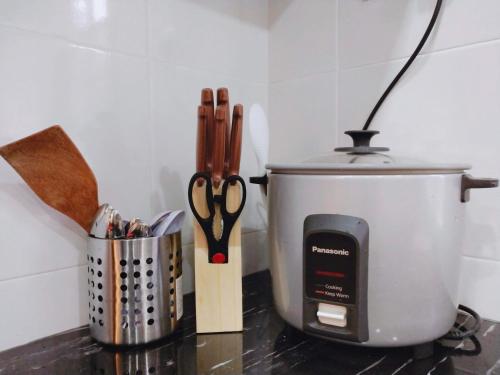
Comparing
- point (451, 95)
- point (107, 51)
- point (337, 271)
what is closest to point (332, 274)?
point (337, 271)

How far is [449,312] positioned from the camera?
52 centimetres

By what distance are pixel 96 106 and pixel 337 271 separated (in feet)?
1.53

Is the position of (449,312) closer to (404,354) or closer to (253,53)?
(404,354)

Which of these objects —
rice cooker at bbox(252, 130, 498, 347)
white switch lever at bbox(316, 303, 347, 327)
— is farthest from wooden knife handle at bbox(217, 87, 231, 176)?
white switch lever at bbox(316, 303, 347, 327)

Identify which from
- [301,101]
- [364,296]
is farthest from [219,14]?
[364,296]

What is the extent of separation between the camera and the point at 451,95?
668 millimetres

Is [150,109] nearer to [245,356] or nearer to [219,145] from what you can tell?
[219,145]

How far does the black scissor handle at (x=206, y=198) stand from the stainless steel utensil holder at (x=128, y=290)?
0.21 feet

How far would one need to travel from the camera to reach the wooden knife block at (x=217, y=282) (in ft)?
1.98

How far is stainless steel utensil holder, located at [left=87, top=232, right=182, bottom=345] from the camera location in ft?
1.79

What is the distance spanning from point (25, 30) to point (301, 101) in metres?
0.56

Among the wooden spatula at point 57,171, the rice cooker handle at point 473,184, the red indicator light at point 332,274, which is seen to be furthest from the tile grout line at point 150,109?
the rice cooker handle at point 473,184

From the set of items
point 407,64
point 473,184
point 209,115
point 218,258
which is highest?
point 407,64

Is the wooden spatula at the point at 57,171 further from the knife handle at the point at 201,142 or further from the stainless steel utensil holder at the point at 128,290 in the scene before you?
the knife handle at the point at 201,142
